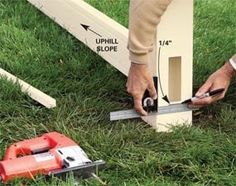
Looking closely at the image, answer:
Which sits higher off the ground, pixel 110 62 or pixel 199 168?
pixel 110 62

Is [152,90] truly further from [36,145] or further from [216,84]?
[36,145]

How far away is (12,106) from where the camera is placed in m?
3.42

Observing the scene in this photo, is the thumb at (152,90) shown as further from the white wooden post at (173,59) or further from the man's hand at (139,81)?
the white wooden post at (173,59)

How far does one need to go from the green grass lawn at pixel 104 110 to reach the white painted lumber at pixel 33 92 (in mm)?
32

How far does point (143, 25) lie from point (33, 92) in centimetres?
87

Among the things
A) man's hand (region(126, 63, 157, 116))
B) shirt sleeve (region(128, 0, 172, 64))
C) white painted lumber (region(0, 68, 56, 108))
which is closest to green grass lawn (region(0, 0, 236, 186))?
white painted lumber (region(0, 68, 56, 108))

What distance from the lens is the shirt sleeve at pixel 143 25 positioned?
2.86 metres

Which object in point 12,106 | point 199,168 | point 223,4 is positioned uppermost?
point 223,4

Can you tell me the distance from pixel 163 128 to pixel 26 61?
3.36 feet

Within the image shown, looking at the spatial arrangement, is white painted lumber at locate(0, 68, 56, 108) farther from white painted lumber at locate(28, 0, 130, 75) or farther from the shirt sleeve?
the shirt sleeve

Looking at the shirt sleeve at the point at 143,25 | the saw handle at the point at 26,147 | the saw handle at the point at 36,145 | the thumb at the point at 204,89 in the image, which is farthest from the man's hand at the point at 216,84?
the saw handle at the point at 26,147

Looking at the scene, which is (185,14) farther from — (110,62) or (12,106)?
(12,106)

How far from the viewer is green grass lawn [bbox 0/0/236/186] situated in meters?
2.95

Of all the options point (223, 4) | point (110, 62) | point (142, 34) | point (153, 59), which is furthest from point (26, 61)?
point (223, 4)
